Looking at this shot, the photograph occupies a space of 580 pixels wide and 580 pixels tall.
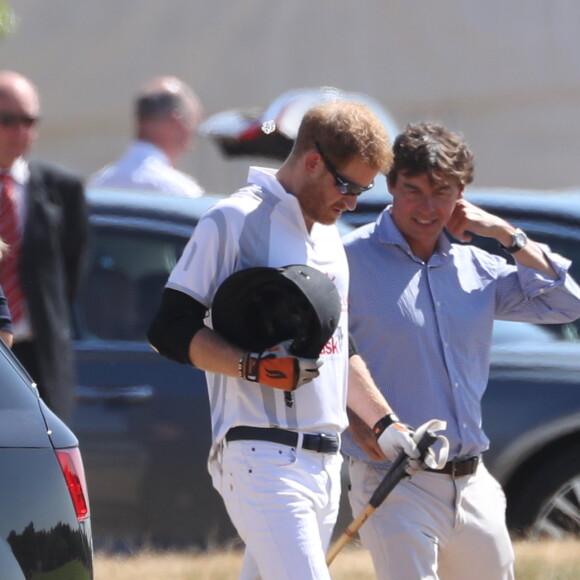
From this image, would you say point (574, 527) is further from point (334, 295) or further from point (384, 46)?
point (384, 46)

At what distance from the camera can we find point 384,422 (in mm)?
4250

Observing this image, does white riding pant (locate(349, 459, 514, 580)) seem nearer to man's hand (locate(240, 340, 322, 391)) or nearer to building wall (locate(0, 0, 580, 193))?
man's hand (locate(240, 340, 322, 391))

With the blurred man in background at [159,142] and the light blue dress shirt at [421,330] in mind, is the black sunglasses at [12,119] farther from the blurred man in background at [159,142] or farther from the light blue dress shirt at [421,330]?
the blurred man in background at [159,142]

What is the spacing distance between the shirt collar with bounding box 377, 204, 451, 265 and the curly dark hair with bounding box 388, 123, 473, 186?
0.13m

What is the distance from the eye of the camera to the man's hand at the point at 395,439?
4162mm

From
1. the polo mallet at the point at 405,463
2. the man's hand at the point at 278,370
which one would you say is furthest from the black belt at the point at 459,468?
the man's hand at the point at 278,370

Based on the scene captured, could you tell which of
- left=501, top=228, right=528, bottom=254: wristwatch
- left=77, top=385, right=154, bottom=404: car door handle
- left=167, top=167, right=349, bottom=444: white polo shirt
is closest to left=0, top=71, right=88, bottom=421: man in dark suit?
left=77, top=385, right=154, bottom=404: car door handle

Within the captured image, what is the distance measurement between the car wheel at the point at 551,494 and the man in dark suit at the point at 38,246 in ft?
6.99

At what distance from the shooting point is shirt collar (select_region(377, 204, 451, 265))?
453 centimetres

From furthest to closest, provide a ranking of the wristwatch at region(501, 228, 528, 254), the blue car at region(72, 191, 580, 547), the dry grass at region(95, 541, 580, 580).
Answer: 1. the blue car at region(72, 191, 580, 547)
2. the dry grass at region(95, 541, 580, 580)
3. the wristwatch at region(501, 228, 528, 254)

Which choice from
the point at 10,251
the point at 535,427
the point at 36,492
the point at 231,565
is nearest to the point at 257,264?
the point at 36,492

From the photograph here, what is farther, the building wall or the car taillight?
the building wall

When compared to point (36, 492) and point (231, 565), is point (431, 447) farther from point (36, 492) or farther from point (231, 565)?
point (231, 565)

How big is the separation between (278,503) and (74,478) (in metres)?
0.52
